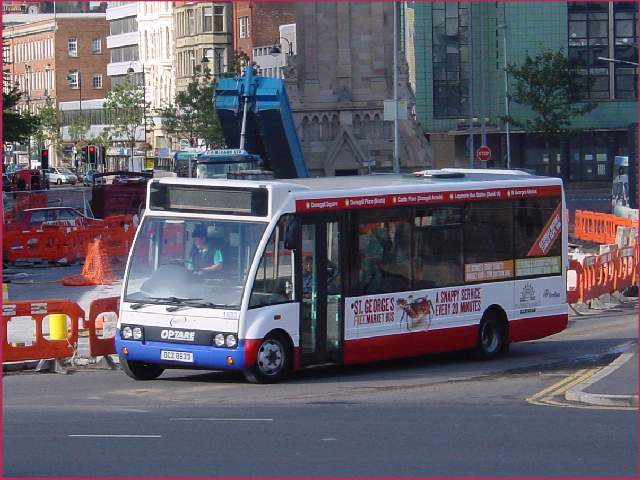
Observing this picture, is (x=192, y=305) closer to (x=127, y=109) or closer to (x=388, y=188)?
(x=388, y=188)

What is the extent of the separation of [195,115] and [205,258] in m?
79.3

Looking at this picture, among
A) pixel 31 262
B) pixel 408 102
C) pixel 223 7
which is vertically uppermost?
pixel 223 7

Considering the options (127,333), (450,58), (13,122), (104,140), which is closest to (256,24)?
(104,140)

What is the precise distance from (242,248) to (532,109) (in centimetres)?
7036

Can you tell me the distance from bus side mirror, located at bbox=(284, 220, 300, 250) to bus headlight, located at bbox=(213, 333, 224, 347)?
131 centimetres

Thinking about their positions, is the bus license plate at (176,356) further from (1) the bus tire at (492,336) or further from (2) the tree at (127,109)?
(2) the tree at (127,109)

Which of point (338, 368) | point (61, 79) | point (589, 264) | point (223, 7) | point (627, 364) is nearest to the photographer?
point (627, 364)

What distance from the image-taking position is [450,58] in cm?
9119

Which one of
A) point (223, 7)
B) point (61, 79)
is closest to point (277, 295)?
point (223, 7)

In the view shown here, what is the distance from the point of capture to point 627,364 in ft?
58.0

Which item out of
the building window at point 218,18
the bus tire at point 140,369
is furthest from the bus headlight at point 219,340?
the building window at point 218,18

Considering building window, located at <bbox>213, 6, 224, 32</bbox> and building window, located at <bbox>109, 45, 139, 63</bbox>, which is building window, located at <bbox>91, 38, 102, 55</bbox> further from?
building window, located at <bbox>213, 6, 224, 32</bbox>

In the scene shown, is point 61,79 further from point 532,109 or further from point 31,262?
point 31,262

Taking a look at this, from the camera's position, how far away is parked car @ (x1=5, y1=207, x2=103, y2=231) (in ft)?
147
